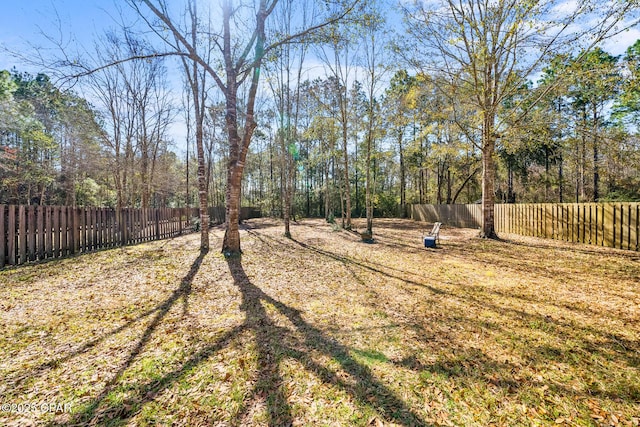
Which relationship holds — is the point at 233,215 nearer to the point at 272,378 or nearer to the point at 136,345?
the point at 136,345

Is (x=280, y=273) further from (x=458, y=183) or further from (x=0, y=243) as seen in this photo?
(x=458, y=183)

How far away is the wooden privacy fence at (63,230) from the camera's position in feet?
18.6

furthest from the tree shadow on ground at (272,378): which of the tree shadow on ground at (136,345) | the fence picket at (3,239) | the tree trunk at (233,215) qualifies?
the fence picket at (3,239)

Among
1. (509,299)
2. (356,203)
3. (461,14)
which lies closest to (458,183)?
(356,203)

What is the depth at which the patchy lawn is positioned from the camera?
1967 mm

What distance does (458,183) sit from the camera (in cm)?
2666

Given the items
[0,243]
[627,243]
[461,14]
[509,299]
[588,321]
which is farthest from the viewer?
[461,14]

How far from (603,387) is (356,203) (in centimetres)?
3130

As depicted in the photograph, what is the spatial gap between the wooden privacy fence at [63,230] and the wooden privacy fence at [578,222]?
1541 centimetres

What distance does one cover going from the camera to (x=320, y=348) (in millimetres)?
2820

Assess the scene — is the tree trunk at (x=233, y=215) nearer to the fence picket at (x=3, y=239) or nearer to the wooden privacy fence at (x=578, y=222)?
the fence picket at (x=3, y=239)

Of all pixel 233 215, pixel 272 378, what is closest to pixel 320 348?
pixel 272 378

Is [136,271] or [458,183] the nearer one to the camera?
[136,271]

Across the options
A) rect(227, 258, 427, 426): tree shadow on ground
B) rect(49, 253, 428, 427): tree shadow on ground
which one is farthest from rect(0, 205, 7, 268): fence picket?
rect(227, 258, 427, 426): tree shadow on ground
